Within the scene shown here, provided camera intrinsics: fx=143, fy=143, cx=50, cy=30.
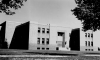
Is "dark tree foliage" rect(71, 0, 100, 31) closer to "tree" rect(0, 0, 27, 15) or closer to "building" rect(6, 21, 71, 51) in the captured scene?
"tree" rect(0, 0, 27, 15)

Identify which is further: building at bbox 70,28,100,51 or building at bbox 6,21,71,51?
building at bbox 70,28,100,51

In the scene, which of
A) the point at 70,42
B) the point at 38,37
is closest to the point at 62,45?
the point at 70,42

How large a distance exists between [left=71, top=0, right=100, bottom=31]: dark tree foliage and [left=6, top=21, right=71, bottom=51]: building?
78.9 ft

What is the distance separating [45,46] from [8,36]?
14543mm

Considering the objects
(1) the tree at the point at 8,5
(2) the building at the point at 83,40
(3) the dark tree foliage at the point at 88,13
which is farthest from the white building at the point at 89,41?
(1) the tree at the point at 8,5

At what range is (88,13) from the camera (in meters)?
23.2

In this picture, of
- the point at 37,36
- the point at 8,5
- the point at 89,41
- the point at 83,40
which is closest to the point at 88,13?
the point at 8,5

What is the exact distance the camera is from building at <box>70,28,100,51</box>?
54094 mm

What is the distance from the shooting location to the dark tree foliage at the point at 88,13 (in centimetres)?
2219

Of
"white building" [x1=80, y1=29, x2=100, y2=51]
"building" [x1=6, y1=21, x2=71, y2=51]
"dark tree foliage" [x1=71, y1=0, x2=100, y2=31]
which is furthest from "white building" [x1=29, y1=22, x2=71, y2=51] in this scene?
"dark tree foliage" [x1=71, y1=0, x2=100, y2=31]

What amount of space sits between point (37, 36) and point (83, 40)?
18.1m

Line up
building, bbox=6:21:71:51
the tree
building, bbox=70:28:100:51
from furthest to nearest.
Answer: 1. building, bbox=70:28:100:51
2. building, bbox=6:21:71:51
3. the tree

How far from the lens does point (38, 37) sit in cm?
4806

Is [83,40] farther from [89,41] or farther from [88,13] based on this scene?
[88,13]
